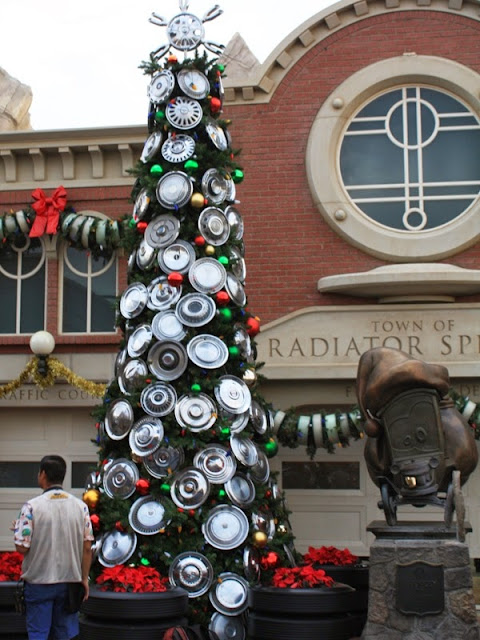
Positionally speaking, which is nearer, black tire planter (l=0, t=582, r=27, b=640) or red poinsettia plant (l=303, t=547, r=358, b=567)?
black tire planter (l=0, t=582, r=27, b=640)

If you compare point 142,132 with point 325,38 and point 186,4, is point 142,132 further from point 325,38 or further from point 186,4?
point 186,4

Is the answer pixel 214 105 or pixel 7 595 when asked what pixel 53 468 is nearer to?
pixel 7 595

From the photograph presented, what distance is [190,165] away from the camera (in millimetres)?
9312

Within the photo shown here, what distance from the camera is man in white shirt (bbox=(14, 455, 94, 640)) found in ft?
22.2

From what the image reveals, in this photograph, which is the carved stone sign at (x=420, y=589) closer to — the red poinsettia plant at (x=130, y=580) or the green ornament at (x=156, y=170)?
the red poinsettia plant at (x=130, y=580)

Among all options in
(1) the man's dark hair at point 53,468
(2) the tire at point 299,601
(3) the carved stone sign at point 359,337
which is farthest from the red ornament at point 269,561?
(3) the carved stone sign at point 359,337

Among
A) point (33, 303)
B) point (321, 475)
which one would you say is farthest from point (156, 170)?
point (321, 475)

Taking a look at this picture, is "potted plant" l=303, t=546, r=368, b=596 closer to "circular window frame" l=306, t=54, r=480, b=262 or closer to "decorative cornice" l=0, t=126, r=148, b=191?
"circular window frame" l=306, t=54, r=480, b=262

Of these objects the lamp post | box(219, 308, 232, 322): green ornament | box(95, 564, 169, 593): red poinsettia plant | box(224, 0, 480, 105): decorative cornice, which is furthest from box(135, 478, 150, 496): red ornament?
box(224, 0, 480, 105): decorative cornice

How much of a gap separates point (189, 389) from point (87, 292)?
604 cm

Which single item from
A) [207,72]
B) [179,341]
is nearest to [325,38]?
[207,72]

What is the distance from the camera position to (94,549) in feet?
28.3

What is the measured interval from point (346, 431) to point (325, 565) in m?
3.04

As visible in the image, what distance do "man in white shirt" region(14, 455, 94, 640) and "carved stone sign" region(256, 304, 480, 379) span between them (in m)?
6.47
